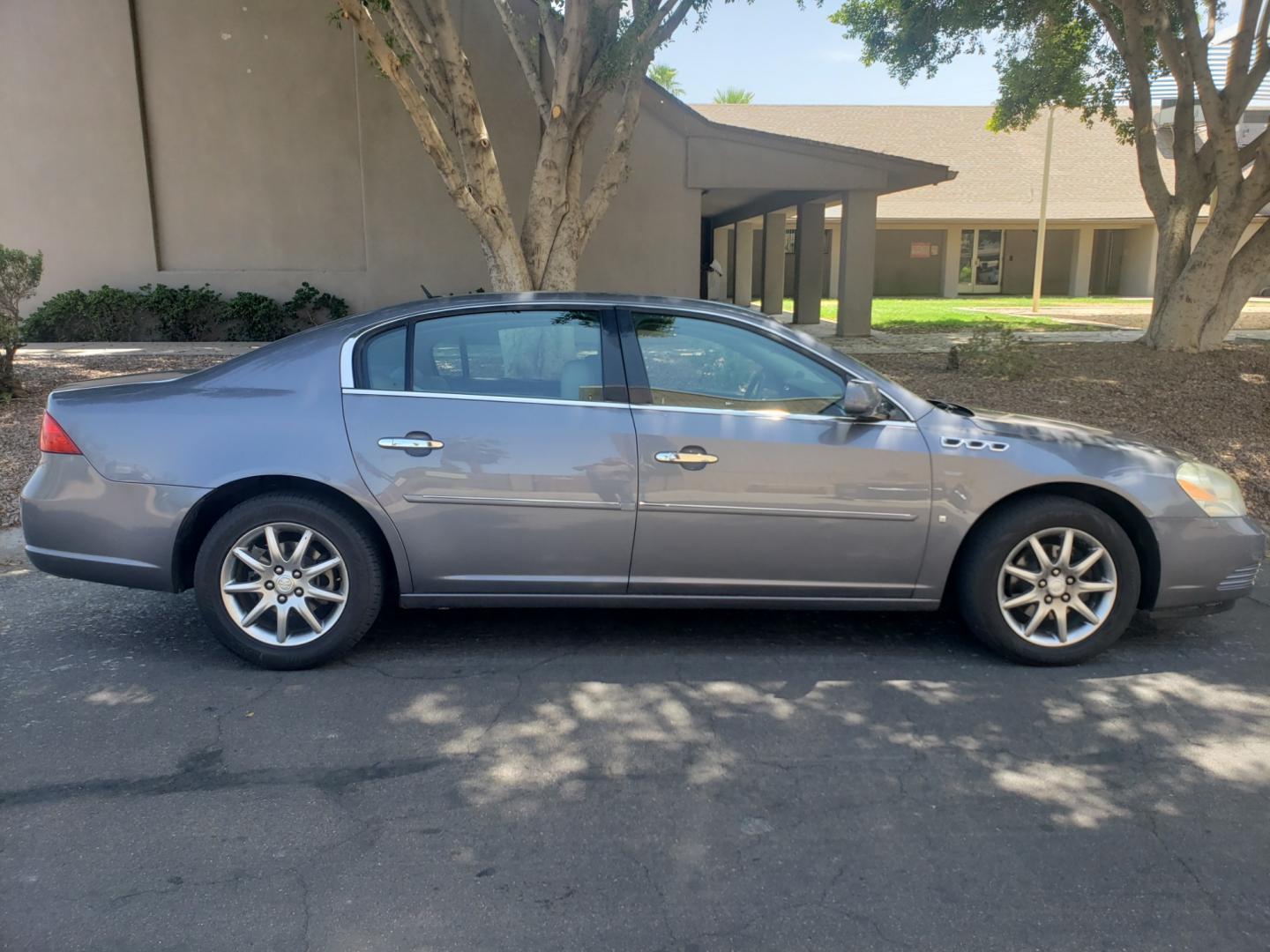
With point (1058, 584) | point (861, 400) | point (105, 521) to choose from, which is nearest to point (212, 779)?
point (105, 521)

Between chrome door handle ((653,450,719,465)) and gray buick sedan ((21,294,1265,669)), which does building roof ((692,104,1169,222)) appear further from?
chrome door handle ((653,450,719,465))

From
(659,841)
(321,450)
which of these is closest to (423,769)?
(659,841)

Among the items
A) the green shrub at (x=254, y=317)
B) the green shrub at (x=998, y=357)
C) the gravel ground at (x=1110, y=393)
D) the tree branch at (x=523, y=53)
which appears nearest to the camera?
the gravel ground at (x=1110, y=393)

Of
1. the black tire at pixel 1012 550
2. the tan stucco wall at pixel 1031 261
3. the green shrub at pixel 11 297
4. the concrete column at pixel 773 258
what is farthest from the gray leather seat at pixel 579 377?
the tan stucco wall at pixel 1031 261

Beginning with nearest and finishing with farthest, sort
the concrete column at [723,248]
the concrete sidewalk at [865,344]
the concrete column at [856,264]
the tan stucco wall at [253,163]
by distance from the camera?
the concrete sidewalk at [865,344], the tan stucco wall at [253,163], the concrete column at [856,264], the concrete column at [723,248]

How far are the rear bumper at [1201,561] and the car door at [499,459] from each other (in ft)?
7.86

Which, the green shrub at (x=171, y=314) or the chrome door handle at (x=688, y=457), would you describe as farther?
the green shrub at (x=171, y=314)

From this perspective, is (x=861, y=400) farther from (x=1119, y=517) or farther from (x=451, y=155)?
(x=451, y=155)

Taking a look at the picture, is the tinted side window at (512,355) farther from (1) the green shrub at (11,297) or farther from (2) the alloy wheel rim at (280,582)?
(1) the green shrub at (11,297)

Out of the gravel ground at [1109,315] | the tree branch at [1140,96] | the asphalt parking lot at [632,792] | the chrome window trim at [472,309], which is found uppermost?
the tree branch at [1140,96]

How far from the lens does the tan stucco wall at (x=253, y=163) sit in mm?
14703

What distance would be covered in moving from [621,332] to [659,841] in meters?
2.29

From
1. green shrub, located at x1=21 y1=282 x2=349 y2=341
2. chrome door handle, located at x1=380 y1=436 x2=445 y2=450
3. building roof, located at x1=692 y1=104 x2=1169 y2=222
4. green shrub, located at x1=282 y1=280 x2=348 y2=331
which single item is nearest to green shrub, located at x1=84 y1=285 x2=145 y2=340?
green shrub, located at x1=21 y1=282 x2=349 y2=341

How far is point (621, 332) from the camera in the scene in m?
4.36
